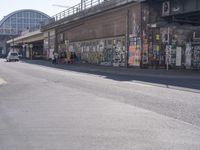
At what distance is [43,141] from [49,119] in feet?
9.01

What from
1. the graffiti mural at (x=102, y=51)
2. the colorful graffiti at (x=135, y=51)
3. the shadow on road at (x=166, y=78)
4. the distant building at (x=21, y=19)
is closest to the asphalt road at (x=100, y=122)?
the shadow on road at (x=166, y=78)

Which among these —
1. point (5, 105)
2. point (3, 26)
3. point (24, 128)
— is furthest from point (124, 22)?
point (3, 26)

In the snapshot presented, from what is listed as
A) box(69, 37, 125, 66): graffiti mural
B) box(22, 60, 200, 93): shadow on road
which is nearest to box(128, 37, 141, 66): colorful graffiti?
box(69, 37, 125, 66): graffiti mural

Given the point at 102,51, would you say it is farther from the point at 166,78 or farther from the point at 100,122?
the point at 100,122

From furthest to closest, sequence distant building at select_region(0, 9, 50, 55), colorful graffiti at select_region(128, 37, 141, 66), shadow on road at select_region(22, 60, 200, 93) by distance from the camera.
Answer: distant building at select_region(0, 9, 50, 55) → colorful graffiti at select_region(128, 37, 141, 66) → shadow on road at select_region(22, 60, 200, 93)

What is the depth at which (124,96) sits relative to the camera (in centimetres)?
1683

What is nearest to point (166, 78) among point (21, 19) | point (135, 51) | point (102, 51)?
point (135, 51)

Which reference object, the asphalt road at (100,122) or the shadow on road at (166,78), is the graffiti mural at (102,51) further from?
the asphalt road at (100,122)

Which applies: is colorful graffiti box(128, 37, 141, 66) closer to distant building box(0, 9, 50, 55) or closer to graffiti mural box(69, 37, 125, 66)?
graffiti mural box(69, 37, 125, 66)

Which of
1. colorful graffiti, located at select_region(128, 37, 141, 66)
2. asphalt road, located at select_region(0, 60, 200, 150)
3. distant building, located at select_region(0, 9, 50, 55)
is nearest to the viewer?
asphalt road, located at select_region(0, 60, 200, 150)

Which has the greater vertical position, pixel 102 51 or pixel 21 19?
pixel 21 19

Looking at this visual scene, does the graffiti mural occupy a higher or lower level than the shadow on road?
higher

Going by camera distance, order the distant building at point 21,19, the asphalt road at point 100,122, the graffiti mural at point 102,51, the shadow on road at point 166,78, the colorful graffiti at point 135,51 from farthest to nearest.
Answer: the distant building at point 21,19, the graffiti mural at point 102,51, the colorful graffiti at point 135,51, the shadow on road at point 166,78, the asphalt road at point 100,122

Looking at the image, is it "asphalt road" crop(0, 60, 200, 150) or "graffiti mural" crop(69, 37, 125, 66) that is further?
"graffiti mural" crop(69, 37, 125, 66)
